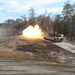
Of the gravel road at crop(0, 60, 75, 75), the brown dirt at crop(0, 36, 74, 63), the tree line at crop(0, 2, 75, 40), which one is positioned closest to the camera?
the gravel road at crop(0, 60, 75, 75)

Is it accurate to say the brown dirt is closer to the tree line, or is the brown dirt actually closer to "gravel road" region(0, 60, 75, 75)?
"gravel road" region(0, 60, 75, 75)

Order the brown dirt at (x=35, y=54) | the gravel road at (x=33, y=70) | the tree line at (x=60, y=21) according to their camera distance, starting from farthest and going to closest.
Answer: the tree line at (x=60, y=21), the brown dirt at (x=35, y=54), the gravel road at (x=33, y=70)

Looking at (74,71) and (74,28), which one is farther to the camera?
(74,28)

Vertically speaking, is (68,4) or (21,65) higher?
(68,4)

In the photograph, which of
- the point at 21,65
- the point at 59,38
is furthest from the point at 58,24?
the point at 21,65

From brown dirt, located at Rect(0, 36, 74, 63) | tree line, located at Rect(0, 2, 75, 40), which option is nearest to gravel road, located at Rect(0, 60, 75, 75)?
brown dirt, located at Rect(0, 36, 74, 63)

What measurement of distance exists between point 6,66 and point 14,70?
178 cm

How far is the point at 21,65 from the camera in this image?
2216 cm

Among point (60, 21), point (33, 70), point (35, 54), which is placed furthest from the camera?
point (60, 21)

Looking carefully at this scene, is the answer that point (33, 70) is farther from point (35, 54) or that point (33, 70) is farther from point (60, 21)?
point (60, 21)

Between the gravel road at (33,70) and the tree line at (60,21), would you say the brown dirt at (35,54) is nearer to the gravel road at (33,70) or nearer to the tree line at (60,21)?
the gravel road at (33,70)

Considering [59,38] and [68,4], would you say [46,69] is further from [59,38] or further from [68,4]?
[68,4]

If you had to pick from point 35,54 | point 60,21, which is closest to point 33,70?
point 35,54

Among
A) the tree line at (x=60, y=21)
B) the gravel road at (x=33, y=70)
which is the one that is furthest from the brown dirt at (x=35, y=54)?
the tree line at (x=60, y=21)
